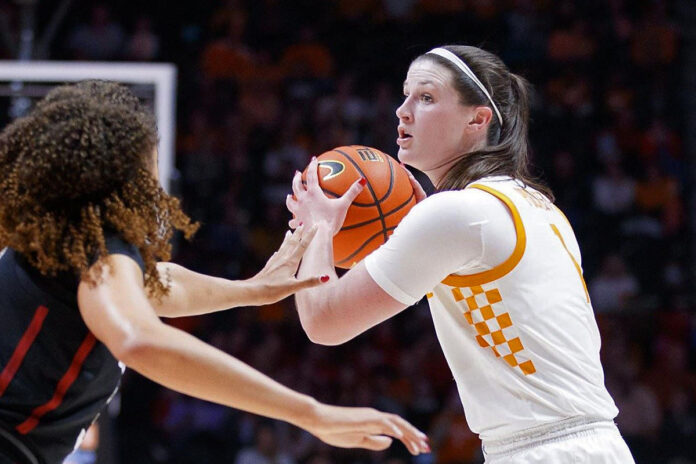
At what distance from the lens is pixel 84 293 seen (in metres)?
1.98

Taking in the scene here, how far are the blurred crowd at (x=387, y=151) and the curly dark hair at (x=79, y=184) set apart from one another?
5.99 m

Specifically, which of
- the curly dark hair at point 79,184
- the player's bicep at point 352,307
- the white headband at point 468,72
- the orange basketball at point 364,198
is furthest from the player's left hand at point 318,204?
the curly dark hair at point 79,184

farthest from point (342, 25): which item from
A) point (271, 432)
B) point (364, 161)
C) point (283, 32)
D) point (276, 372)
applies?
point (364, 161)

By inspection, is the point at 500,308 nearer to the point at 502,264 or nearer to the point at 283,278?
the point at 502,264

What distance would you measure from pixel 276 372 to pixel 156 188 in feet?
22.2

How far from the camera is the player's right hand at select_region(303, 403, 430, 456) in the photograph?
6.73 ft

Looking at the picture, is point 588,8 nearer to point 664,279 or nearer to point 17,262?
point 664,279

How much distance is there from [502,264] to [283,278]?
24.7 inches

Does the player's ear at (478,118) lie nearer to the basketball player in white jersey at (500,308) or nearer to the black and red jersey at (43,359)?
the basketball player in white jersey at (500,308)

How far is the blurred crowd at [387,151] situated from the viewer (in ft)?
27.9

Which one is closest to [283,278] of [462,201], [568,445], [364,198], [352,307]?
[352,307]

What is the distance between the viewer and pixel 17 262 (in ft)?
7.04

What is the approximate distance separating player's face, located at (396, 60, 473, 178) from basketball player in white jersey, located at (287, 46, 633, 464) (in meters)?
0.24

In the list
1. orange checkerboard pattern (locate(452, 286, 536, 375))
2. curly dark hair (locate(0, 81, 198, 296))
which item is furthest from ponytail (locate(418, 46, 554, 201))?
curly dark hair (locate(0, 81, 198, 296))
